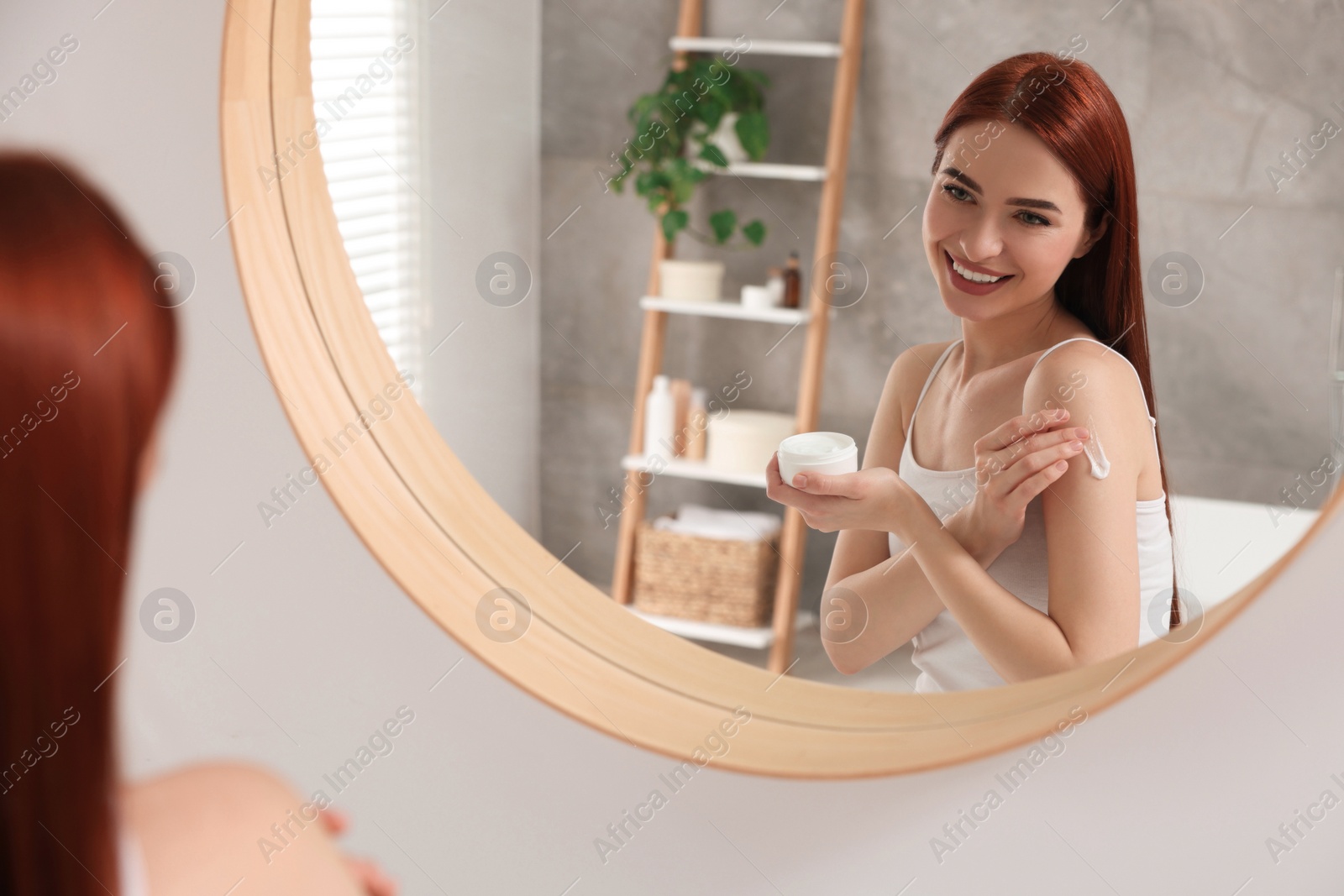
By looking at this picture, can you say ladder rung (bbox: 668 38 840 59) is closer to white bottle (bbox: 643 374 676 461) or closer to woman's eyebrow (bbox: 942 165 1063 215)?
white bottle (bbox: 643 374 676 461)

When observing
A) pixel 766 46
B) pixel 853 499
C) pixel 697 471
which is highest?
pixel 766 46

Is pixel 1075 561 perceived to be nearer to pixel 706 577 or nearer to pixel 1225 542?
pixel 1225 542

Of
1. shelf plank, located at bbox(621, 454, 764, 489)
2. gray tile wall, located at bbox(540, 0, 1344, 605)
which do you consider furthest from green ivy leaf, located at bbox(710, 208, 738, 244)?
shelf plank, located at bbox(621, 454, 764, 489)

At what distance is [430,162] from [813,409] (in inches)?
34.0

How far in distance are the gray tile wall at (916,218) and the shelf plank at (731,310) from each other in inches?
3.8

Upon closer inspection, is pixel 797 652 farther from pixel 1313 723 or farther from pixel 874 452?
pixel 1313 723

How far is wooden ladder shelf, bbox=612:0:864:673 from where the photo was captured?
204 cm

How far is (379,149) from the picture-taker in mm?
2035

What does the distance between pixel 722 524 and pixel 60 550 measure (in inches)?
66.7

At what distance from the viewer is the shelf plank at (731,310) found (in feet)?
6.88

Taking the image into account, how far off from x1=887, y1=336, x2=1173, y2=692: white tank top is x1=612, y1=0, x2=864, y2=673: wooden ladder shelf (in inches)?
48.5

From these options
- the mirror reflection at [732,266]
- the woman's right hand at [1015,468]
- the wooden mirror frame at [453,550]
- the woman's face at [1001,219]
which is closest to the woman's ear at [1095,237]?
the woman's face at [1001,219]

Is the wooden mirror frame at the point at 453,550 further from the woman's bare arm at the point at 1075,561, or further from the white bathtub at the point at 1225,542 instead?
the white bathtub at the point at 1225,542

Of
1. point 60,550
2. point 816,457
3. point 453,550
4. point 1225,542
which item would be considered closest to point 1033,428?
point 816,457
